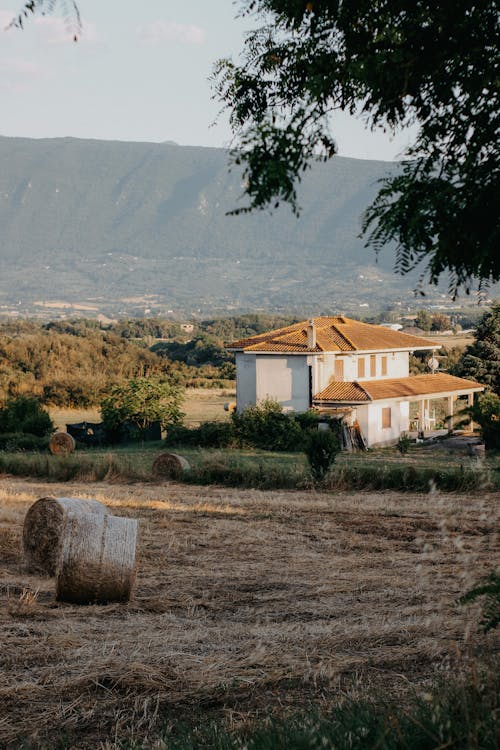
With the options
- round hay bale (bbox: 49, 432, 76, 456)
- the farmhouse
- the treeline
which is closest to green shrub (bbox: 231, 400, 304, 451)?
the farmhouse

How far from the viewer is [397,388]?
4966 cm

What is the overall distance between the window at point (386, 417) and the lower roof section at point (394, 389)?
2.62 ft

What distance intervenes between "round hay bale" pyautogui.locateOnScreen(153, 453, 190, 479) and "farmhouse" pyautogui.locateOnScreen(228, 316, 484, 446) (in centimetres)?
2257

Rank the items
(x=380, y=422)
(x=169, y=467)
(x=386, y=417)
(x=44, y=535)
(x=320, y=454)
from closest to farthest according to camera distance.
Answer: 1. (x=44, y=535)
2. (x=320, y=454)
3. (x=169, y=467)
4. (x=380, y=422)
5. (x=386, y=417)

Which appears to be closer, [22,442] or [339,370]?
[22,442]

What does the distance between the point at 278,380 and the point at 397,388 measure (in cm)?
647

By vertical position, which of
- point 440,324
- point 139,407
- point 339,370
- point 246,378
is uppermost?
point 440,324

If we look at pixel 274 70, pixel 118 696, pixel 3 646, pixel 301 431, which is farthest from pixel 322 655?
pixel 301 431

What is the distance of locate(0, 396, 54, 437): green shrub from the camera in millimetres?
37094

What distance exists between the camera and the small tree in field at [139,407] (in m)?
39.2

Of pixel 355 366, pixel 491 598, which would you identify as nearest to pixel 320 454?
pixel 491 598

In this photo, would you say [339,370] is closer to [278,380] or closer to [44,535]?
[278,380]

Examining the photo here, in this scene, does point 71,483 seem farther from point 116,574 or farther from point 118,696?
point 118,696

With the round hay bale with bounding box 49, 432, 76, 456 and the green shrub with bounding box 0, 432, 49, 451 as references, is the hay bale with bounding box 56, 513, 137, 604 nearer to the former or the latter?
the round hay bale with bounding box 49, 432, 76, 456
